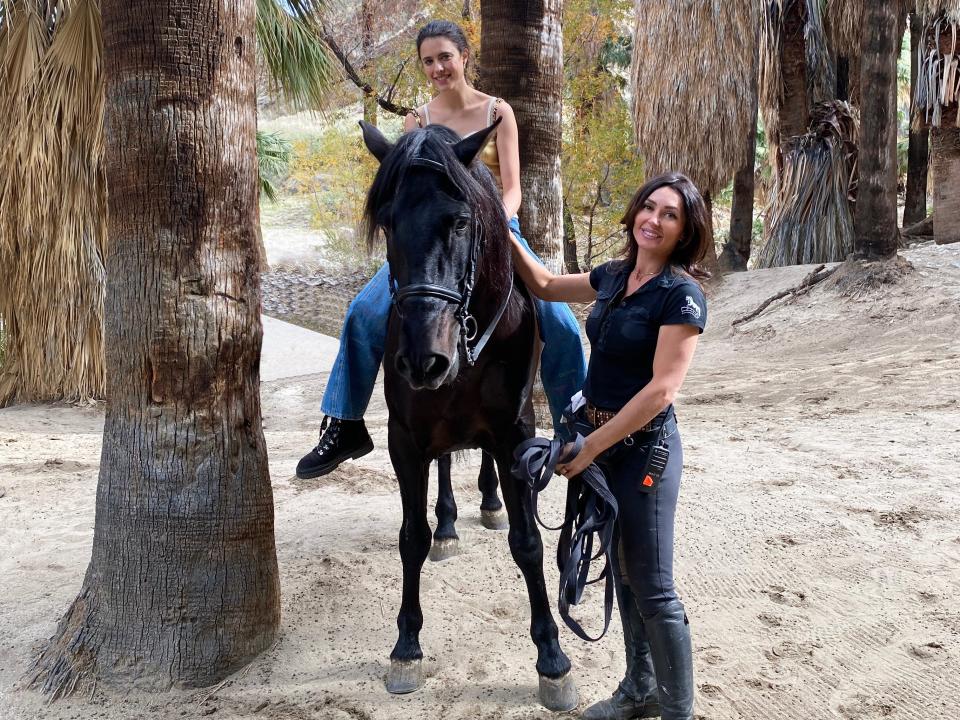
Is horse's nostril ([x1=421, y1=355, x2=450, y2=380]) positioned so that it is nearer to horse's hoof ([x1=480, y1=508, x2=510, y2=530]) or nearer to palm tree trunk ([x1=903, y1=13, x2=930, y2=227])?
horse's hoof ([x1=480, y1=508, x2=510, y2=530])

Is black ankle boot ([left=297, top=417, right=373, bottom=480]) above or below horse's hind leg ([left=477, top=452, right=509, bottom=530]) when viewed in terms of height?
above

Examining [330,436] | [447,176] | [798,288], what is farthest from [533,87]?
[798,288]

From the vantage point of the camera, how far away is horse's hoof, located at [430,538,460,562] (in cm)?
427

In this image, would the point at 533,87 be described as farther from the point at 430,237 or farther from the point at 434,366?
the point at 434,366

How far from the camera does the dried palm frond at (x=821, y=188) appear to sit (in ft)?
40.8

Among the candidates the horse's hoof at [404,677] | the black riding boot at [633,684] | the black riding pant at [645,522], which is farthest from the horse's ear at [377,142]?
the horse's hoof at [404,677]

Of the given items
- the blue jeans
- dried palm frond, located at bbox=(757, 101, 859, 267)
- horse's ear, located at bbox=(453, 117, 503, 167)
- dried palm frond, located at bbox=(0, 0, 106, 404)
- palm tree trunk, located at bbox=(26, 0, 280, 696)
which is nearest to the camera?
horse's ear, located at bbox=(453, 117, 503, 167)

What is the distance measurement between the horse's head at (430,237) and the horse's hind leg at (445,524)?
2.00 m

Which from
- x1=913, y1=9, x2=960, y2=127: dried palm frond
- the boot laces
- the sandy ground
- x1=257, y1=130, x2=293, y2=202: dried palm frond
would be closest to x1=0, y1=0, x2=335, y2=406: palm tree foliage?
the sandy ground

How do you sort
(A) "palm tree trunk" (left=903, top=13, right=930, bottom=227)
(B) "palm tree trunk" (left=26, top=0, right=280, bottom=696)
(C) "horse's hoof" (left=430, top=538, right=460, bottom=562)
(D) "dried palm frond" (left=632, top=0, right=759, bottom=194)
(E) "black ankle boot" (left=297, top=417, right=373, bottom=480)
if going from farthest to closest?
(A) "palm tree trunk" (left=903, top=13, right=930, bottom=227) < (D) "dried palm frond" (left=632, top=0, right=759, bottom=194) < (C) "horse's hoof" (left=430, top=538, right=460, bottom=562) < (E) "black ankle boot" (left=297, top=417, right=373, bottom=480) < (B) "palm tree trunk" (left=26, top=0, right=280, bottom=696)

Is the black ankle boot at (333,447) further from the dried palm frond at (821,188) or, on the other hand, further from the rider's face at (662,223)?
the dried palm frond at (821,188)

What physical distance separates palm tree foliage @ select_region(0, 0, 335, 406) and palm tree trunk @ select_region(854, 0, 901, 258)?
6.52 m

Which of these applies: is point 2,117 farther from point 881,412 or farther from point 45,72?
point 881,412

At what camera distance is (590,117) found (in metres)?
18.3
